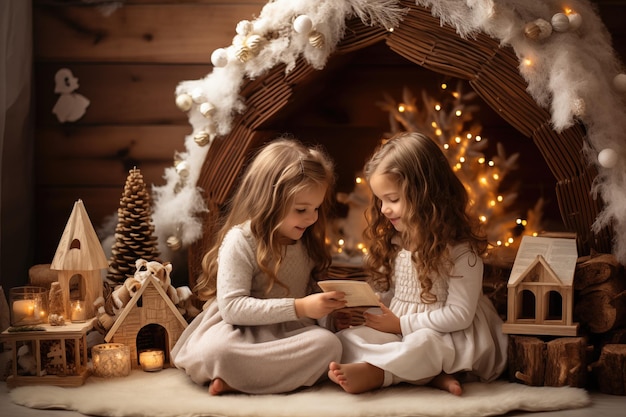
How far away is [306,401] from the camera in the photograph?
7.06 feet

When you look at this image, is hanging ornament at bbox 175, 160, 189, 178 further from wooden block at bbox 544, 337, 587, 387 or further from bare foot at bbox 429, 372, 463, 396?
wooden block at bbox 544, 337, 587, 387

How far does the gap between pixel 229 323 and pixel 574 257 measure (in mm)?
994

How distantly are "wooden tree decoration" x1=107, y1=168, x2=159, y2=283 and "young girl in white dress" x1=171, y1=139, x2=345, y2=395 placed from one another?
24cm

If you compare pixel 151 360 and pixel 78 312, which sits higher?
pixel 78 312

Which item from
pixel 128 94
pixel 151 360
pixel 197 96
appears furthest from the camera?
pixel 128 94

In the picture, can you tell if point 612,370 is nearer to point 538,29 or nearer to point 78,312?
point 538,29

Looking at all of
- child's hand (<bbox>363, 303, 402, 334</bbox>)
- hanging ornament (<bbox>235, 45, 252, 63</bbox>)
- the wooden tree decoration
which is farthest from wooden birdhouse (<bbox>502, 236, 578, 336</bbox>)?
the wooden tree decoration

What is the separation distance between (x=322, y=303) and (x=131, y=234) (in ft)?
2.48

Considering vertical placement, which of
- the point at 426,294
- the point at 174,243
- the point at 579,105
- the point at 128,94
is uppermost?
the point at 128,94

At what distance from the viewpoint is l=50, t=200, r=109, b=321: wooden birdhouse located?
2494mm

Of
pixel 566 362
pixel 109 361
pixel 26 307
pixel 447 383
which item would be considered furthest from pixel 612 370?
pixel 26 307

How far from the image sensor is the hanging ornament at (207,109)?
2.70 m

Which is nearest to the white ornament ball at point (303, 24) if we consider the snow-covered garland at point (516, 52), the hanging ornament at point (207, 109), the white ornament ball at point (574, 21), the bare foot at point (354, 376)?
the snow-covered garland at point (516, 52)

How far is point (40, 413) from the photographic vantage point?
2123 millimetres
